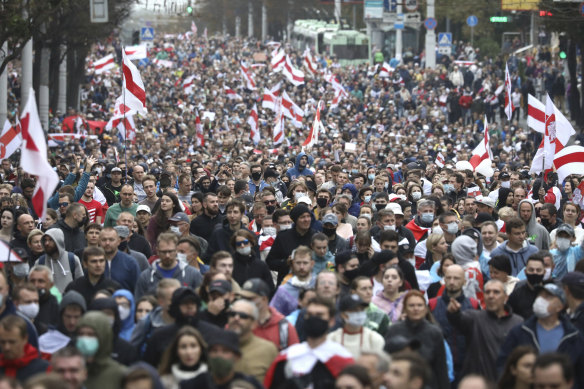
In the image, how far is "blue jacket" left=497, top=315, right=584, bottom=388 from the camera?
8.82m

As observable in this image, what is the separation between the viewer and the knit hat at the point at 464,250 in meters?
11.6

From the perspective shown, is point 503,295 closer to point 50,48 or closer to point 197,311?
point 197,311

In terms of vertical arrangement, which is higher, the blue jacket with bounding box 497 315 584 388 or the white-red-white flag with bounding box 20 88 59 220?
the white-red-white flag with bounding box 20 88 59 220

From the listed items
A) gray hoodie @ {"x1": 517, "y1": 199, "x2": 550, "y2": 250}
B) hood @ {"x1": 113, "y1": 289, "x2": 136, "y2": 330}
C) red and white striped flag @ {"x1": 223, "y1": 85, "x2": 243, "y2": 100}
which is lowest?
red and white striped flag @ {"x1": 223, "y1": 85, "x2": 243, "y2": 100}

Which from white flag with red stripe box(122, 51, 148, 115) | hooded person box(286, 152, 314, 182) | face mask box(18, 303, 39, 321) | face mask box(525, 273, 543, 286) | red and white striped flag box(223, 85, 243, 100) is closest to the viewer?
face mask box(18, 303, 39, 321)

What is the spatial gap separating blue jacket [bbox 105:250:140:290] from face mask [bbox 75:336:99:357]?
11.9 ft

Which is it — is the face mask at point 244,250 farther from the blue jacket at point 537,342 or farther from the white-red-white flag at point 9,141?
the white-red-white flag at point 9,141

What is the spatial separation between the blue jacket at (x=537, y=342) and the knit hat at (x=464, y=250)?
2458 mm

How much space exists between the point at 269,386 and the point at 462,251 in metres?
3.83

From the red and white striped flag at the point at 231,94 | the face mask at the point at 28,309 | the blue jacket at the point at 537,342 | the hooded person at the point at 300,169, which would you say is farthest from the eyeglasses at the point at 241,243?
the red and white striped flag at the point at 231,94

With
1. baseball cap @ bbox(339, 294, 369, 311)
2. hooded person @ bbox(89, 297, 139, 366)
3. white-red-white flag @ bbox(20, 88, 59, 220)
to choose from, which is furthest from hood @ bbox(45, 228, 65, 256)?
baseball cap @ bbox(339, 294, 369, 311)

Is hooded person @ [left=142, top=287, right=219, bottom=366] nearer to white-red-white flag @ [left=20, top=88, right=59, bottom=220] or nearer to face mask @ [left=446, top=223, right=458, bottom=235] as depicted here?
white-red-white flag @ [left=20, top=88, right=59, bottom=220]

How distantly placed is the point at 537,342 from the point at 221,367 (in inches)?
93.9

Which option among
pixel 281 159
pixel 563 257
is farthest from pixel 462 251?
pixel 281 159
